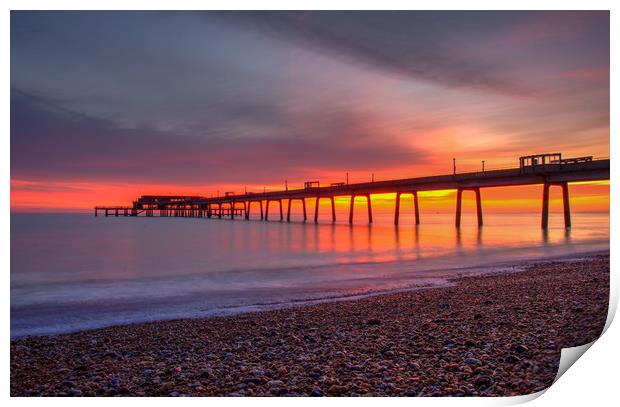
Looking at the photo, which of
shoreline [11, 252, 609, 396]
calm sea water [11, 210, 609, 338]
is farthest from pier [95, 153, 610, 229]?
shoreline [11, 252, 609, 396]

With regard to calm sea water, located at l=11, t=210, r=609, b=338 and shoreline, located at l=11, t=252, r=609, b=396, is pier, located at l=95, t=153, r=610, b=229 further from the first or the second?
shoreline, located at l=11, t=252, r=609, b=396

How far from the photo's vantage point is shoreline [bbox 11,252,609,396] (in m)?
4.24

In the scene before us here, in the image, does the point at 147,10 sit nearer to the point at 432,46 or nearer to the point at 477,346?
the point at 432,46

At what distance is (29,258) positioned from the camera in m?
21.4

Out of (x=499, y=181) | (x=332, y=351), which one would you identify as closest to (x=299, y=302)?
(x=332, y=351)

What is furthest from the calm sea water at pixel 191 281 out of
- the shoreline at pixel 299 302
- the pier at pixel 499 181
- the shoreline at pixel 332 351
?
the pier at pixel 499 181

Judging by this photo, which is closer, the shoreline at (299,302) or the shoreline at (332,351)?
the shoreline at (332,351)

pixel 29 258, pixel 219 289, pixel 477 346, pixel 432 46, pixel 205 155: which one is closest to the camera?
pixel 477 346

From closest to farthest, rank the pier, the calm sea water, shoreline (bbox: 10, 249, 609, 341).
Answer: shoreline (bbox: 10, 249, 609, 341), the calm sea water, the pier

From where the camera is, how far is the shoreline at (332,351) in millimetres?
4242

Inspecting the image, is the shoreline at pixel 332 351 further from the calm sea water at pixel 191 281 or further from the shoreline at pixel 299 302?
the calm sea water at pixel 191 281

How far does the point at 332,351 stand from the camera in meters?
5.14

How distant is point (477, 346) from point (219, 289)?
8.40 meters
